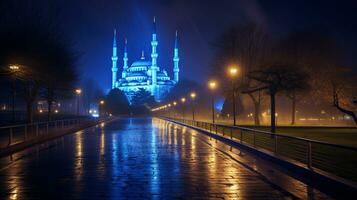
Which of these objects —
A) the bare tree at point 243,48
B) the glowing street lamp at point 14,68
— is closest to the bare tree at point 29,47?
the glowing street lamp at point 14,68

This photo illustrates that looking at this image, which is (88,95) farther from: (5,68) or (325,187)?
(325,187)

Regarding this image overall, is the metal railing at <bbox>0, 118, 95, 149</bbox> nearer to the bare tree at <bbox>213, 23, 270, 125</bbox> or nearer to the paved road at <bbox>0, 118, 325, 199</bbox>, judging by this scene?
the paved road at <bbox>0, 118, 325, 199</bbox>

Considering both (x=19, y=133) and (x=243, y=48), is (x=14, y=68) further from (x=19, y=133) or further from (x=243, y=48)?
(x=243, y=48)

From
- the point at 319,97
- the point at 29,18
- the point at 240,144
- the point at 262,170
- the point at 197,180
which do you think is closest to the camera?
the point at 197,180

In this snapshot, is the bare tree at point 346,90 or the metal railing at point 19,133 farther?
the bare tree at point 346,90

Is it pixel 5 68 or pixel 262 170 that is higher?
pixel 5 68

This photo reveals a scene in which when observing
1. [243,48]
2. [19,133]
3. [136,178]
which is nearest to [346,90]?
[243,48]

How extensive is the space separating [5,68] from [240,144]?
18794mm

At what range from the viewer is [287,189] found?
9.95m

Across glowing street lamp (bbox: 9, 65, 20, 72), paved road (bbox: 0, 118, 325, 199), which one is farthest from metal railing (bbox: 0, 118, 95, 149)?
glowing street lamp (bbox: 9, 65, 20, 72)

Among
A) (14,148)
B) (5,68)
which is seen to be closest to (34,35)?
(5,68)

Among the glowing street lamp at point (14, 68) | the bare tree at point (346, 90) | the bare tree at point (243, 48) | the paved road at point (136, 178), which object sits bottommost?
the paved road at point (136, 178)

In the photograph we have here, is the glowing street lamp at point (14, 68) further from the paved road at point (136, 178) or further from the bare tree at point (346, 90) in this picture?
the bare tree at point (346, 90)

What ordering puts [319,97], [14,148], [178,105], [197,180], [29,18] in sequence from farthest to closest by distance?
[178,105] < [319,97] < [29,18] < [14,148] < [197,180]
